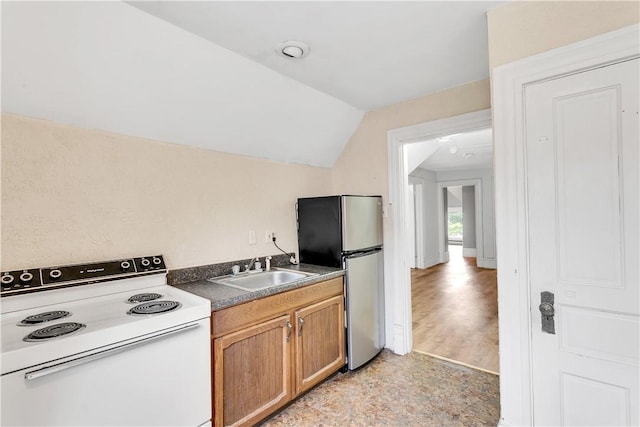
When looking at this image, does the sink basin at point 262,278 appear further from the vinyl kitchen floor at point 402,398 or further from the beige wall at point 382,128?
the beige wall at point 382,128

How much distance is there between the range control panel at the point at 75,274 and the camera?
1.50m

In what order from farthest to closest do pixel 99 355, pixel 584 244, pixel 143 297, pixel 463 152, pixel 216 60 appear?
pixel 463 152 → pixel 216 60 → pixel 143 297 → pixel 584 244 → pixel 99 355

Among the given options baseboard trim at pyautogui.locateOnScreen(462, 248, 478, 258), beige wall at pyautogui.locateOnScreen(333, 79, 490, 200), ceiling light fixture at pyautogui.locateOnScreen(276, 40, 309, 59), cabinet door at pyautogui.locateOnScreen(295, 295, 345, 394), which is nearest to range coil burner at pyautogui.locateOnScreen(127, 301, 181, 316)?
cabinet door at pyautogui.locateOnScreen(295, 295, 345, 394)

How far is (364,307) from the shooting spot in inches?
106

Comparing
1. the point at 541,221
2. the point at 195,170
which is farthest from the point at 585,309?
the point at 195,170

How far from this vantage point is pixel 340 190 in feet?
10.8

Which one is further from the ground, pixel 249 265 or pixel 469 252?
pixel 249 265

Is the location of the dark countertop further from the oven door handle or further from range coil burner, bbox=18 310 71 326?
range coil burner, bbox=18 310 71 326

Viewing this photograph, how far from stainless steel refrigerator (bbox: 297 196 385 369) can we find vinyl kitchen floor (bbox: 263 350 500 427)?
0.79 ft

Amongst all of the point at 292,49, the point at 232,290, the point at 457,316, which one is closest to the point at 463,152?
the point at 457,316

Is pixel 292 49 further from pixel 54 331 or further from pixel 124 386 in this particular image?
pixel 124 386

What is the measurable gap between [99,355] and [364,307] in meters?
1.95

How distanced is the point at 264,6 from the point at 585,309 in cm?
210

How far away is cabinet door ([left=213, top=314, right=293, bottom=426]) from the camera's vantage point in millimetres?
1713
